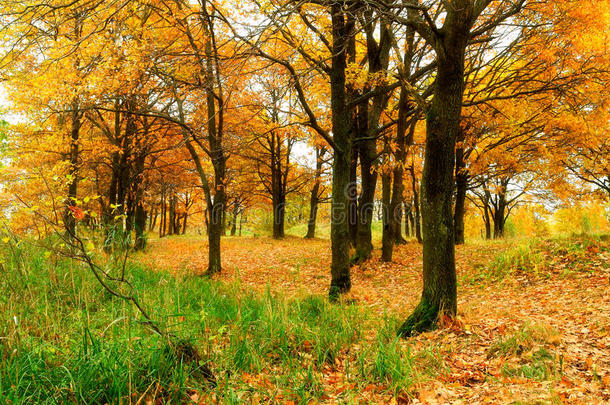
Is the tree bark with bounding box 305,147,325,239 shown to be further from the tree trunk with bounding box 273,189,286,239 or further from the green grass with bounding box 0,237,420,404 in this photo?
the green grass with bounding box 0,237,420,404

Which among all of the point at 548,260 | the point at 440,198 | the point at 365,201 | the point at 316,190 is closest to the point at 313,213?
the point at 316,190

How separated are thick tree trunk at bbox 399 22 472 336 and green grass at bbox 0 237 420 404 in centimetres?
67

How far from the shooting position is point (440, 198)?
4531 mm

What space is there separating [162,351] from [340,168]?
5.25 meters

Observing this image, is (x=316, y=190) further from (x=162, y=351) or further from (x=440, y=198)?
(x=162, y=351)

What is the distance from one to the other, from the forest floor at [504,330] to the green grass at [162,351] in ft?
0.37

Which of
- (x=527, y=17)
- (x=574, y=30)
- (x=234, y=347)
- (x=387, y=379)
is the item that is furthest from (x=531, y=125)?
(x=234, y=347)

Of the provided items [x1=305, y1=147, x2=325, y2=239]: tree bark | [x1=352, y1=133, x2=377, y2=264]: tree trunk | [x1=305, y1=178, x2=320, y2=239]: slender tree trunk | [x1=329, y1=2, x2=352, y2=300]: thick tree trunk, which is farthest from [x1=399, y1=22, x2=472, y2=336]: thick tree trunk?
[x1=305, y1=178, x2=320, y2=239]: slender tree trunk

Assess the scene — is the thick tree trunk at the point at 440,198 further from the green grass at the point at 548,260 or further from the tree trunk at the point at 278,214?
the tree trunk at the point at 278,214

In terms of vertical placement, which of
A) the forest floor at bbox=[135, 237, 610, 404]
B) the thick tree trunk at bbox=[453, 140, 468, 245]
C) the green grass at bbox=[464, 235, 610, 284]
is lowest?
the forest floor at bbox=[135, 237, 610, 404]

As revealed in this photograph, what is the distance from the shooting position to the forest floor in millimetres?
2881

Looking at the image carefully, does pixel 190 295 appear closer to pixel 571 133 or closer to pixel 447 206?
pixel 447 206

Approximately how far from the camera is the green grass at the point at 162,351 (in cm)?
235

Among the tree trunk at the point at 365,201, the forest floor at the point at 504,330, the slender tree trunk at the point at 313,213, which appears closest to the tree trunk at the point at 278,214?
the slender tree trunk at the point at 313,213
